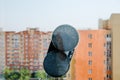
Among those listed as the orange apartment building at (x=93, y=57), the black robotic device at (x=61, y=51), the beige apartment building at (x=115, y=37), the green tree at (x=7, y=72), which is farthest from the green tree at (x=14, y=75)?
the beige apartment building at (x=115, y=37)

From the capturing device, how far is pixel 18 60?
6.95ft

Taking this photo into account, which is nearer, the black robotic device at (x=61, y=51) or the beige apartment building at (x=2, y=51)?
the black robotic device at (x=61, y=51)

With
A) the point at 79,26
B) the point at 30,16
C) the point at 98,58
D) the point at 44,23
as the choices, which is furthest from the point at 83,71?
the point at 30,16

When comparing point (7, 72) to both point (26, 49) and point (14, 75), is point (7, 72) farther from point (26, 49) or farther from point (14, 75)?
point (26, 49)

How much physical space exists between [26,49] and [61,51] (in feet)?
2.43

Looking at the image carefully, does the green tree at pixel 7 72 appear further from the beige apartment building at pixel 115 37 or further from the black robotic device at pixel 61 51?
the beige apartment building at pixel 115 37

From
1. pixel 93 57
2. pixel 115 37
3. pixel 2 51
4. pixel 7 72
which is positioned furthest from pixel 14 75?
pixel 115 37

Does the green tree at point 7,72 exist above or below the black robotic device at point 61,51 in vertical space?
below

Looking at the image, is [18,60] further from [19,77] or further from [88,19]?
[88,19]

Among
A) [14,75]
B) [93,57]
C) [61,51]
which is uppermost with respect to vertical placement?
[61,51]

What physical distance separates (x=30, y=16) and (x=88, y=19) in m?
0.51

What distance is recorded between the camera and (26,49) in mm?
2104

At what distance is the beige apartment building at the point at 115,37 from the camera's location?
1996 mm

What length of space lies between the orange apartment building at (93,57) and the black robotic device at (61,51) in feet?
1.75
